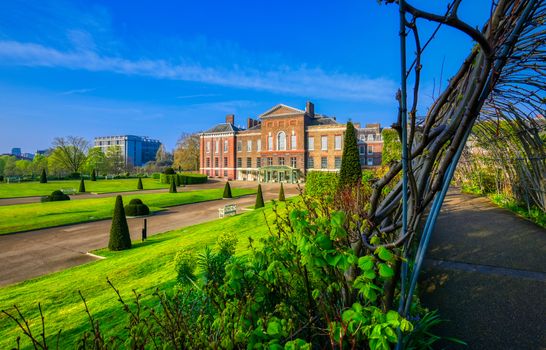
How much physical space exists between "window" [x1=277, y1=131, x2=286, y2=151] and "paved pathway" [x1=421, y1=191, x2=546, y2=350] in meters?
45.1

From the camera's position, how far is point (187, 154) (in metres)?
74.0

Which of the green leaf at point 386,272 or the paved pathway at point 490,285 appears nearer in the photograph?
the green leaf at point 386,272

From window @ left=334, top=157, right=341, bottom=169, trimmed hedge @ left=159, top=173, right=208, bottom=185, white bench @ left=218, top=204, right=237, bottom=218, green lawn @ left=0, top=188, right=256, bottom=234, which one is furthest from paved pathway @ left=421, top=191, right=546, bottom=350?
trimmed hedge @ left=159, top=173, right=208, bottom=185

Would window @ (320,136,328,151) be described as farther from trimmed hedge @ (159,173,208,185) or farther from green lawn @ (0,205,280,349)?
green lawn @ (0,205,280,349)

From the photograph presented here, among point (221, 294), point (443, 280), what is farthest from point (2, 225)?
point (443, 280)

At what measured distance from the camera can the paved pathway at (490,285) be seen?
3314 millimetres

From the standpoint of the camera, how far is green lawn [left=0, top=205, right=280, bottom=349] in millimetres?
5375

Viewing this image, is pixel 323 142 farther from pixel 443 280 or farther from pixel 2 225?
pixel 443 280

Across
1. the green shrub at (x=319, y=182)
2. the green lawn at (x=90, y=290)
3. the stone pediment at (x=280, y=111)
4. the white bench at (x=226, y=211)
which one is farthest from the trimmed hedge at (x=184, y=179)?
the green lawn at (x=90, y=290)

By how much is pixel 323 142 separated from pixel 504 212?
4008 cm

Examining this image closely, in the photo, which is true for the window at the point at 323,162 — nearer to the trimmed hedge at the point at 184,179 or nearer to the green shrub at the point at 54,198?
the trimmed hedge at the point at 184,179

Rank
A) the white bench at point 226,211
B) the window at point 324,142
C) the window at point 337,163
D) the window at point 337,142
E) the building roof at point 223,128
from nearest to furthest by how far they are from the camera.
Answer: the white bench at point 226,211, the window at point 337,142, the window at point 337,163, the window at point 324,142, the building roof at point 223,128

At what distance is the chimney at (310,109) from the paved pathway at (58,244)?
3682 cm

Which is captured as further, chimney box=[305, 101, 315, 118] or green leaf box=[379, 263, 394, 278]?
chimney box=[305, 101, 315, 118]
